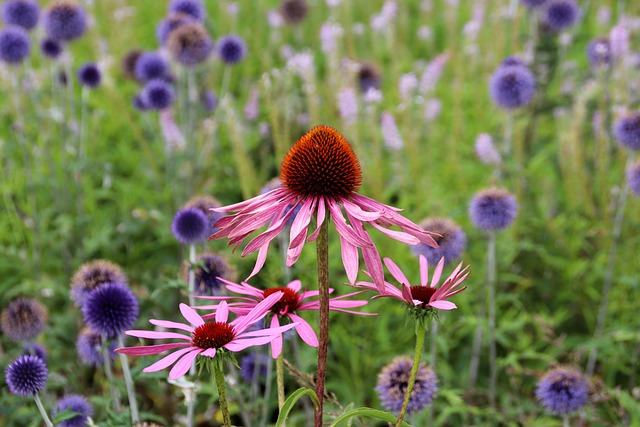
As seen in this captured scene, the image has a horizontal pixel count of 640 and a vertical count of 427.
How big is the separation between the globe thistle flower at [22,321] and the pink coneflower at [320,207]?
1325mm

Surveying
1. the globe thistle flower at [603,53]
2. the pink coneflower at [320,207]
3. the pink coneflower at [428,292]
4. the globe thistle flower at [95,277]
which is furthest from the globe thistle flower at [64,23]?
the pink coneflower at [428,292]

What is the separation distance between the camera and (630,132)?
279 cm

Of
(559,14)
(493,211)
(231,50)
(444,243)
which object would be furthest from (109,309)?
(559,14)

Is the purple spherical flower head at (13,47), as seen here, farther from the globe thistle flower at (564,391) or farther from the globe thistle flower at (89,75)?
the globe thistle flower at (564,391)

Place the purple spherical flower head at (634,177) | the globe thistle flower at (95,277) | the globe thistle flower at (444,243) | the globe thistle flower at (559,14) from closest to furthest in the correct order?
the globe thistle flower at (95,277), the globe thistle flower at (444,243), the purple spherical flower head at (634,177), the globe thistle flower at (559,14)

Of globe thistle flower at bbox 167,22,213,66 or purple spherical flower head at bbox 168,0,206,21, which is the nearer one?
globe thistle flower at bbox 167,22,213,66

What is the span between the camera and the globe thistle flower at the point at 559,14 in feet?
12.8

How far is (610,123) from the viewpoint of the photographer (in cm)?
339

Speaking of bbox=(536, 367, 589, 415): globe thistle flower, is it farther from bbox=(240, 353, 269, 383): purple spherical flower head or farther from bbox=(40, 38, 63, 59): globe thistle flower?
bbox=(40, 38, 63, 59): globe thistle flower

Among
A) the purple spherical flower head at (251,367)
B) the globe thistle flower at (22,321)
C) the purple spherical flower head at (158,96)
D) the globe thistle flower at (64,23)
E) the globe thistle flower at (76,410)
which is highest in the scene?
the globe thistle flower at (64,23)

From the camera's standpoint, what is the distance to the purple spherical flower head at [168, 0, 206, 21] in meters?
4.05

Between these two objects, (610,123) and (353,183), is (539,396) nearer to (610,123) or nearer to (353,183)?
(353,183)

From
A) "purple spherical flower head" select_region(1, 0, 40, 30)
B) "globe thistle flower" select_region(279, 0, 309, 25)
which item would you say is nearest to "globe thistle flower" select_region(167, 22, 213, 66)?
"purple spherical flower head" select_region(1, 0, 40, 30)

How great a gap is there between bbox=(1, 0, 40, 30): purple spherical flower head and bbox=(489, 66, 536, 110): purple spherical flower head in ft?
7.44
